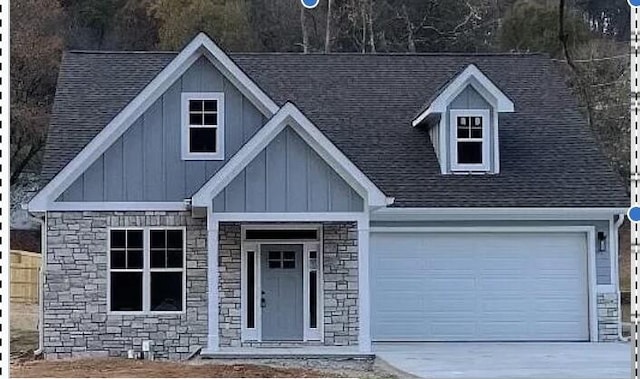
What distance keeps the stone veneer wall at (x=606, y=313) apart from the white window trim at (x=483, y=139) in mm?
3450

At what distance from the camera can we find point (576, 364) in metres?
15.7

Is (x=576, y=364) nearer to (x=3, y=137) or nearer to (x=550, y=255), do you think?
(x=550, y=255)

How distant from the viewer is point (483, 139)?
21141 mm

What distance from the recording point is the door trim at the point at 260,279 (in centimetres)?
1778

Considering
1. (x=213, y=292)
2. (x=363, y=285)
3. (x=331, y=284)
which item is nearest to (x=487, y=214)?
(x=363, y=285)

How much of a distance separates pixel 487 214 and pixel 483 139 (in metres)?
1.78

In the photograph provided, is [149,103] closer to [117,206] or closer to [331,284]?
[117,206]

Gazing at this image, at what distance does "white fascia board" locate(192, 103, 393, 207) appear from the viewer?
16.6 metres

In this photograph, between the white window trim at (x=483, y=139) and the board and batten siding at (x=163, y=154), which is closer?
the board and batten siding at (x=163, y=154)

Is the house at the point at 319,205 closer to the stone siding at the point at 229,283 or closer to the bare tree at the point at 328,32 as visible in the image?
the stone siding at the point at 229,283

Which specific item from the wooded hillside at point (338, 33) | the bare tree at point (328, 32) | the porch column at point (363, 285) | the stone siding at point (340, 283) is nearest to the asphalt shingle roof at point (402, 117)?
the stone siding at point (340, 283)

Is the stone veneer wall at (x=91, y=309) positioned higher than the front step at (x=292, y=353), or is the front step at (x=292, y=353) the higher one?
the stone veneer wall at (x=91, y=309)

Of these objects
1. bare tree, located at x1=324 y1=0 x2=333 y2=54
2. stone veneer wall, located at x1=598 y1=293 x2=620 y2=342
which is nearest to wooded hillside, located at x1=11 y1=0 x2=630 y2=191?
bare tree, located at x1=324 y1=0 x2=333 y2=54

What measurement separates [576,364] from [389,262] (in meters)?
5.35
